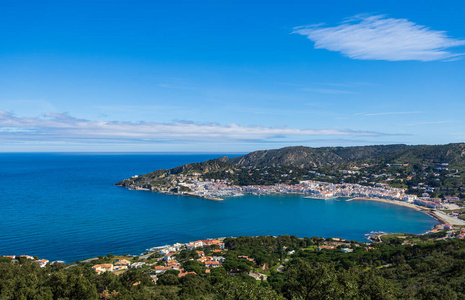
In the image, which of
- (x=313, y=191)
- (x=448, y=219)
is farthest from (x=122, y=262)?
(x=313, y=191)

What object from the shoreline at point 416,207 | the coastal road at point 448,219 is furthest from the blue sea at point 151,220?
the coastal road at point 448,219

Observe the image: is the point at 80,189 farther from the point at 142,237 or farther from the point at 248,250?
the point at 248,250

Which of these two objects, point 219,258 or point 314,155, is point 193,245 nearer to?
point 219,258

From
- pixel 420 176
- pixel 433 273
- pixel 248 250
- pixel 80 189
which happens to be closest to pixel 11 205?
pixel 80 189

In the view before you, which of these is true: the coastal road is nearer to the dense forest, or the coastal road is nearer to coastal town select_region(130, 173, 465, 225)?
coastal town select_region(130, 173, 465, 225)

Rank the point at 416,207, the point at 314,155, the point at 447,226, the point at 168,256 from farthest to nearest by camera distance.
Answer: the point at 314,155 → the point at 416,207 → the point at 447,226 → the point at 168,256

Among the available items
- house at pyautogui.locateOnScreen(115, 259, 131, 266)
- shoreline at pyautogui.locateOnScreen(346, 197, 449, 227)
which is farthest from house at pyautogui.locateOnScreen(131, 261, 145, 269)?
shoreline at pyautogui.locateOnScreen(346, 197, 449, 227)

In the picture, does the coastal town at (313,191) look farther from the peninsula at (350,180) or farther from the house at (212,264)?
the house at (212,264)
